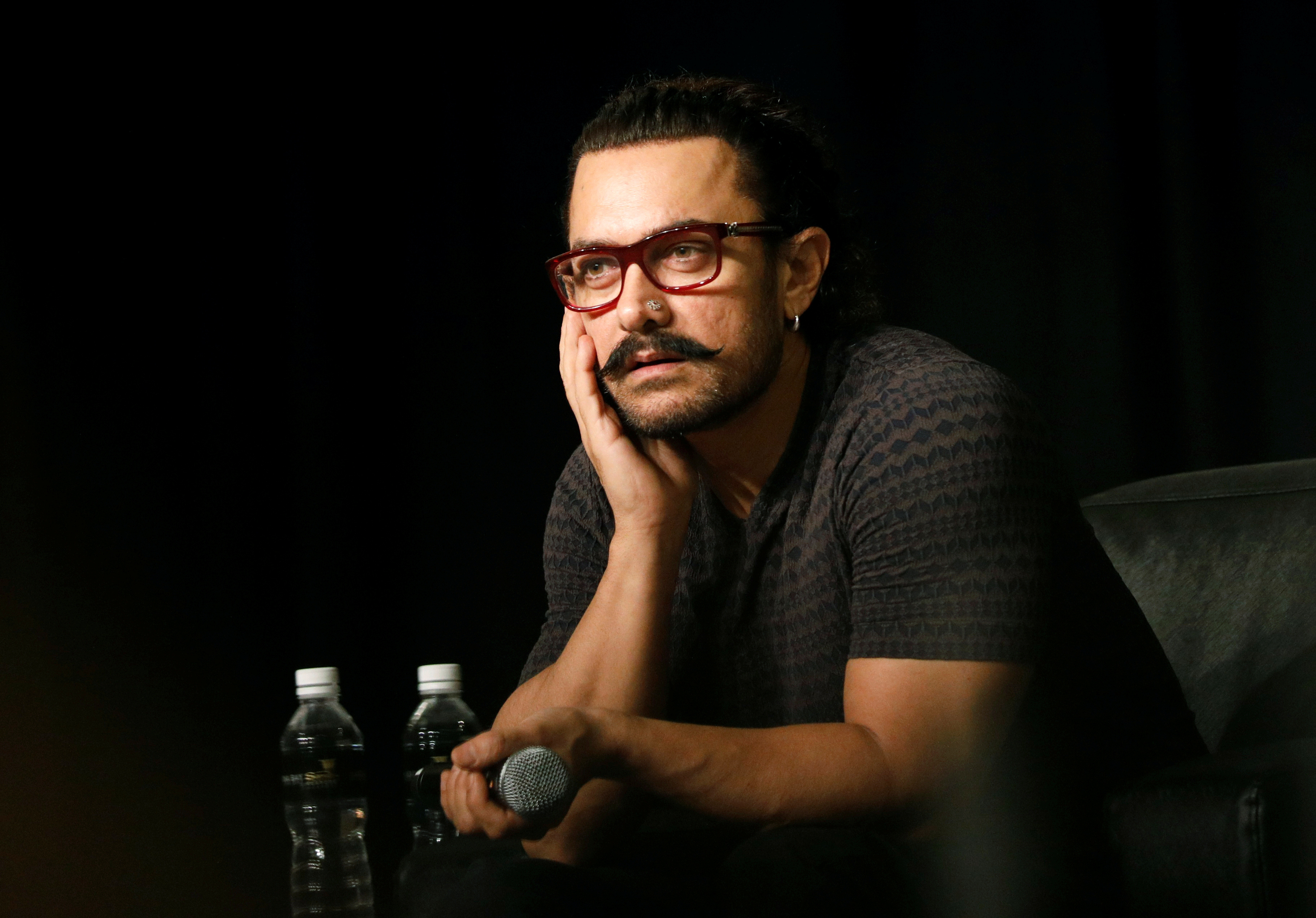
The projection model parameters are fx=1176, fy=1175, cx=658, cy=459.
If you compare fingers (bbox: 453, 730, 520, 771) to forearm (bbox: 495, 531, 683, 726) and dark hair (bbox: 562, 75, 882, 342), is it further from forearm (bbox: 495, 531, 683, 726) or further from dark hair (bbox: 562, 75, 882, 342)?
dark hair (bbox: 562, 75, 882, 342)

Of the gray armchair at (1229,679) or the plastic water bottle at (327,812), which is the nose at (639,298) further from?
the plastic water bottle at (327,812)

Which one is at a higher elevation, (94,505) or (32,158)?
(32,158)

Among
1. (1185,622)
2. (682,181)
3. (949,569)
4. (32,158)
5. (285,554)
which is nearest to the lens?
(949,569)

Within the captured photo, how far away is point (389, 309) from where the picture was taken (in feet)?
6.95

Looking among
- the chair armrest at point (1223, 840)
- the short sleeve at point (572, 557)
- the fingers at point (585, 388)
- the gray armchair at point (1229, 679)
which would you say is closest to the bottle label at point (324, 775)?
the short sleeve at point (572, 557)

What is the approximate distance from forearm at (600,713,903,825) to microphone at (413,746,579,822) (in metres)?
0.09

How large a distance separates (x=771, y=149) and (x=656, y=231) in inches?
8.2

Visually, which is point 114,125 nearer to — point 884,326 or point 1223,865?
point 884,326

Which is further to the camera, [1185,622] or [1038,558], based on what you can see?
[1185,622]

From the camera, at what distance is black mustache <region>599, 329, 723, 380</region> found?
129 centimetres

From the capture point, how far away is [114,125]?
182 centimetres

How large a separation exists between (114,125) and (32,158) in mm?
136

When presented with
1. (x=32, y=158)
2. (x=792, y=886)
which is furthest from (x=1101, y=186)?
(x=32, y=158)

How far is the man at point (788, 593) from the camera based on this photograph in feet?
3.06
